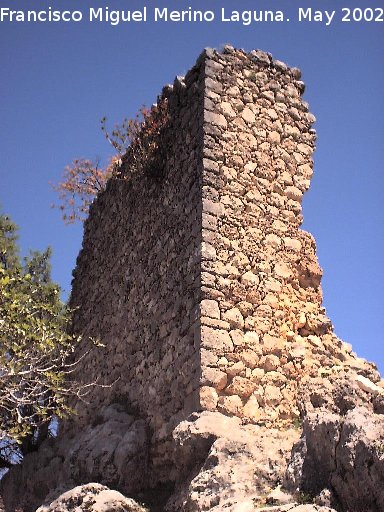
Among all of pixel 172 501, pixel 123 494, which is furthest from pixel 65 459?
pixel 172 501

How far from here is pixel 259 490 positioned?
508 cm

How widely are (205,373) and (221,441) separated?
76cm

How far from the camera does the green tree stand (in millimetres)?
7047

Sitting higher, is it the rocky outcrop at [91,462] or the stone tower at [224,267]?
the stone tower at [224,267]

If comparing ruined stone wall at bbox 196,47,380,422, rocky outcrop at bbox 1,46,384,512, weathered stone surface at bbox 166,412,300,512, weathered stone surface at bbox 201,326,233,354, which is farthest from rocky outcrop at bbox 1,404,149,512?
A: weathered stone surface at bbox 201,326,233,354

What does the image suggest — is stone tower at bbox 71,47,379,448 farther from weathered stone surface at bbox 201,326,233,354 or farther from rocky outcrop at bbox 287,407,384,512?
rocky outcrop at bbox 287,407,384,512

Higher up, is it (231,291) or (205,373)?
(231,291)

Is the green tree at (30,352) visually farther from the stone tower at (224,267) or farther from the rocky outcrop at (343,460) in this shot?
the rocky outcrop at (343,460)

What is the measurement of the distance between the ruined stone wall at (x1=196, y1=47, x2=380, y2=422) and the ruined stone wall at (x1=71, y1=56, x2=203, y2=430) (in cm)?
19

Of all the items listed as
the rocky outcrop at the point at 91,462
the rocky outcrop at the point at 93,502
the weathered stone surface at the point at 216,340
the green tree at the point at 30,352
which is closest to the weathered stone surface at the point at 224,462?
the rocky outcrop at the point at 93,502

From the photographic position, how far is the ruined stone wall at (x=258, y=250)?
651 cm

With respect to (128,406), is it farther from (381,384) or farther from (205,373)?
(381,384)

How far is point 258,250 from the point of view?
23.8 feet

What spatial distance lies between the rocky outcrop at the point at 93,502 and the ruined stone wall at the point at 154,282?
1037mm
